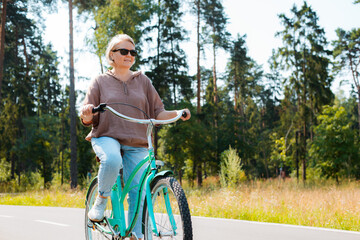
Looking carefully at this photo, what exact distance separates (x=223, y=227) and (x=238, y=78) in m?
39.3

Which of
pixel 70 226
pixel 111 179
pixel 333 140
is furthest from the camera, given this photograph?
pixel 333 140

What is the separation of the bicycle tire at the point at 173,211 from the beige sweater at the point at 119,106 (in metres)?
0.75

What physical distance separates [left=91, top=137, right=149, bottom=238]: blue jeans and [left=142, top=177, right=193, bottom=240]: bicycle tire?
4.5 inches

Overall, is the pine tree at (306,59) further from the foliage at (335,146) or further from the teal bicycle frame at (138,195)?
the teal bicycle frame at (138,195)

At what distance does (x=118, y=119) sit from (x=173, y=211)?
3.78ft

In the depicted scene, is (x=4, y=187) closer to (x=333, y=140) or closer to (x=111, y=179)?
(x=333, y=140)

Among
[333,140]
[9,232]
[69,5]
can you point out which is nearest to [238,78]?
[333,140]

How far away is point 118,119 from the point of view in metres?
4.06

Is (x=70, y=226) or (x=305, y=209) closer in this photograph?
(x=70, y=226)

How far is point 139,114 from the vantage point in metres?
4.12

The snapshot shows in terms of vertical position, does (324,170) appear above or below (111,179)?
below

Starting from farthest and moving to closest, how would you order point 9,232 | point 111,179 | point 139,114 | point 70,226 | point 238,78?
point 238,78, point 70,226, point 9,232, point 139,114, point 111,179

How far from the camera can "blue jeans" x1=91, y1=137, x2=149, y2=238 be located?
12.4 feet

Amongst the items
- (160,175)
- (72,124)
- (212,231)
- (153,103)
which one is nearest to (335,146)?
(72,124)
